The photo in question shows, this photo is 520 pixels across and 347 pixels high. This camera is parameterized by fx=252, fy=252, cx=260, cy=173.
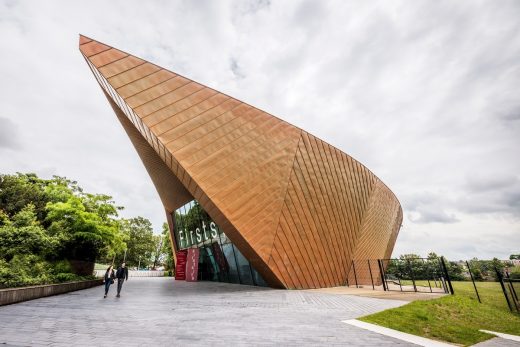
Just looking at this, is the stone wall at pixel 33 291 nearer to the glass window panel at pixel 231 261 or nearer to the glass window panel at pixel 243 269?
the glass window panel at pixel 231 261

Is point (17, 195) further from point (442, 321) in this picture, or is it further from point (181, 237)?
point (442, 321)

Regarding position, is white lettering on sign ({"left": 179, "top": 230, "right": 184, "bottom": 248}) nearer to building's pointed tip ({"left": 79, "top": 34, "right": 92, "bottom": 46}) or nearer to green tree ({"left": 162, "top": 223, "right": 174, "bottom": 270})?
building's pointed tip ({"left": 79, "top": 34, "right": 92, "bottom": 46})

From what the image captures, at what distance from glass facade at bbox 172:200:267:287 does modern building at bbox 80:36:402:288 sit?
166mm

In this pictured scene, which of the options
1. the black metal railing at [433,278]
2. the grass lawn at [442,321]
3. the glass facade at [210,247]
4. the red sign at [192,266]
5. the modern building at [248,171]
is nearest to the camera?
the grass lawn at [442,321]

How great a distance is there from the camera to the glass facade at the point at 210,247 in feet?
57.2

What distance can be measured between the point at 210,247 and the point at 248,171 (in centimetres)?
1052

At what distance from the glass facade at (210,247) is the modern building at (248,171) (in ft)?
0.54

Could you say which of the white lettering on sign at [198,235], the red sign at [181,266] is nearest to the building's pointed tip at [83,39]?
the white lettering on sign at [198,235]

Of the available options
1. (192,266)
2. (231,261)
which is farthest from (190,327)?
(192,266)

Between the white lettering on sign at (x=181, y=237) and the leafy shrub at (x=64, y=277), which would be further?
the white lettering on sign at (x=181, y=237)

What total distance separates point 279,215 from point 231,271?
8.28 m

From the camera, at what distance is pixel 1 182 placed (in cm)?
3062

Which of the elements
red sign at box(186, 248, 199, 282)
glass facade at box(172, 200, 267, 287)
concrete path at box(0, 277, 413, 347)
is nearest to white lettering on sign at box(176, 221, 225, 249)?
glass facade at box(172, 200, 267, 287)

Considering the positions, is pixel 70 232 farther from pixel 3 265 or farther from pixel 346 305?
pixel 346 305
